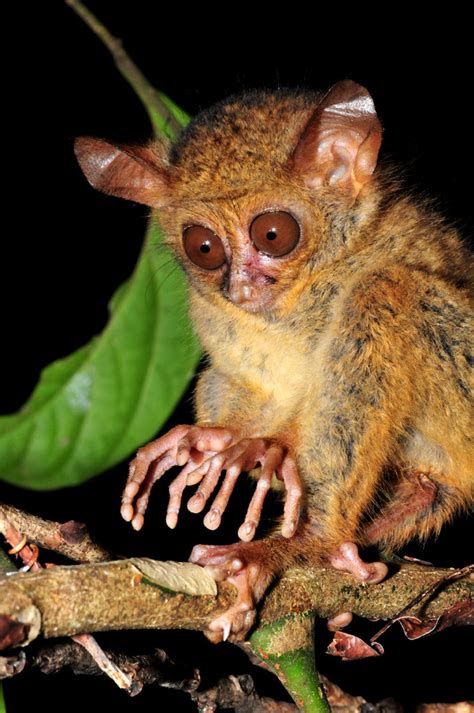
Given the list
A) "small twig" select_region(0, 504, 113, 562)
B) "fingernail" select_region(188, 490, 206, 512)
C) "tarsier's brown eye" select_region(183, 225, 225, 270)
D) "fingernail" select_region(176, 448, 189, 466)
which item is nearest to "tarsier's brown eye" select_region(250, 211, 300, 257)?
"tarsier's brown eye" select_region(183, 225, 225, 270)

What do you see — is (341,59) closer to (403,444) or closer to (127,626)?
(403,444)

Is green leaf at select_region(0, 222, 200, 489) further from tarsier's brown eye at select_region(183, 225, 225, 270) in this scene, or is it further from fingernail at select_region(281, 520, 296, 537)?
fingernail at select_region(281, 520, 296, 537)

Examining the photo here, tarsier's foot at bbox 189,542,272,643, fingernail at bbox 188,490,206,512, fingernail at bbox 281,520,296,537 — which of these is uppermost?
fingernail at bbox 281,520,296,537

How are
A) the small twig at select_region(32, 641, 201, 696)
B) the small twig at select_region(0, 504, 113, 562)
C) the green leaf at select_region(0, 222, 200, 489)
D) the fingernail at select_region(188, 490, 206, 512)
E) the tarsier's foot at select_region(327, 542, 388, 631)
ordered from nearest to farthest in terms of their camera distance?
the small twig at select_region(0, 504, 113, 562), the small twig at select_region(32, 641, 201, 696), the tarsier's foot at select_region(327, 542, 388, 631), the fingernail at select_region(188, 490, 206, 512), the green leaf at select_region(0, 222, 200, 489)

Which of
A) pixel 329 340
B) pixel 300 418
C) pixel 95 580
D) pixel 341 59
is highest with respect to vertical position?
pixel 341 59

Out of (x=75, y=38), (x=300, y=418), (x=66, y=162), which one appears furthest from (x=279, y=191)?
(x=75, y=38)

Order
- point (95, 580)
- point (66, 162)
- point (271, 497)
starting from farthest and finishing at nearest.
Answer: point (66, 162)
point (271, 497)
point (95, 580)
